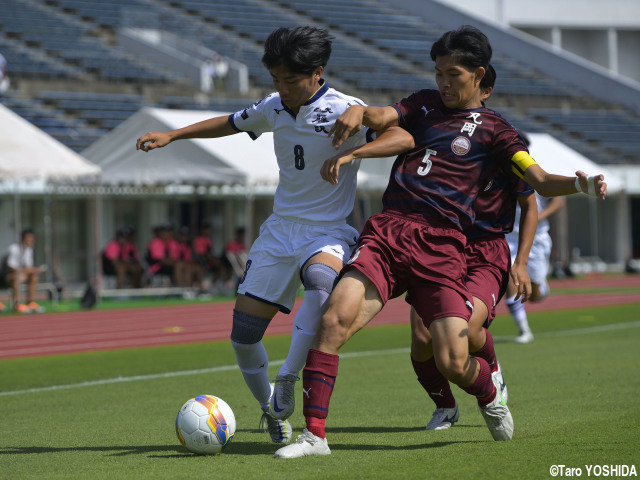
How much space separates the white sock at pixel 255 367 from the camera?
5527 mm

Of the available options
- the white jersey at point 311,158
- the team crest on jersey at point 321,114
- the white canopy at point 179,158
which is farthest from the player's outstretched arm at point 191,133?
the white canopy at point 179,158

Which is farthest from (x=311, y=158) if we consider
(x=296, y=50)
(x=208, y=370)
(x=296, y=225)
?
(x=208, y=370)

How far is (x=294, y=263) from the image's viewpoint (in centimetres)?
539

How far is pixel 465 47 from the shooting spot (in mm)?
5117

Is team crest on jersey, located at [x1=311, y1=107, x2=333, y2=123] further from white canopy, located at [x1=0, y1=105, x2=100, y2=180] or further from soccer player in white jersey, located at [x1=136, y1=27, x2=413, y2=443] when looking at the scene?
white canopy, located at [x1=0, y1=105, x2=100, y2=180]

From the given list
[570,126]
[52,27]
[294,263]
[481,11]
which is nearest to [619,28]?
[481,11]

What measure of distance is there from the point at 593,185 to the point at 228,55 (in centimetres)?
2996

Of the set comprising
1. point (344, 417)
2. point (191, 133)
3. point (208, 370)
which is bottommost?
point (208, 370)

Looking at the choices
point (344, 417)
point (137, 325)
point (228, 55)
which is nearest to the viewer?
point (344, 417)

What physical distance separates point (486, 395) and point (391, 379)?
345 cm

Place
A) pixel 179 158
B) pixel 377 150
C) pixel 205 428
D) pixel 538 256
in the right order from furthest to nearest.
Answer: pixel 179 158 < pixel 538 256 < pixel 205 428 < pixel 377 150

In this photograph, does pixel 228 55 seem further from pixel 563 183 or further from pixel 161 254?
pixel 563 183

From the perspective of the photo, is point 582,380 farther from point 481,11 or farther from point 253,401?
point 481,11

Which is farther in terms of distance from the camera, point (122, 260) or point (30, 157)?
point (122, 260)
